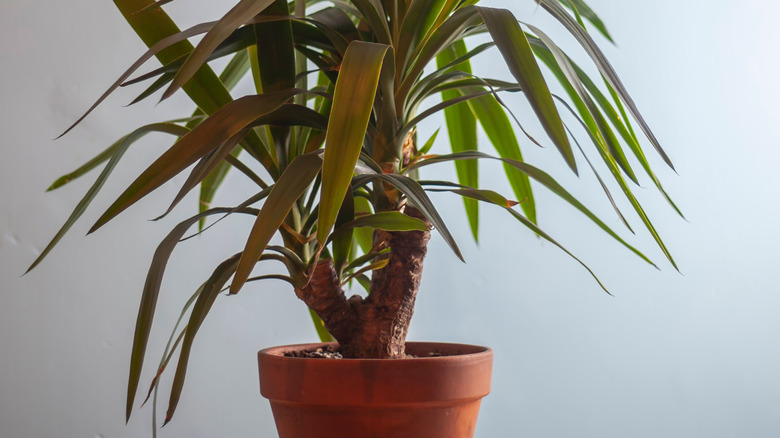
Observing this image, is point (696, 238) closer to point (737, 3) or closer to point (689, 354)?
point (689, 354)

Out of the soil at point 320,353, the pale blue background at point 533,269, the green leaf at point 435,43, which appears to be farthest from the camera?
the pale blue background at point 533,269

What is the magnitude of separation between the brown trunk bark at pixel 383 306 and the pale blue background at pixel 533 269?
57 cm

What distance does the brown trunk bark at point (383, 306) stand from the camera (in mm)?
752

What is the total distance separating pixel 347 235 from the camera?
734mm

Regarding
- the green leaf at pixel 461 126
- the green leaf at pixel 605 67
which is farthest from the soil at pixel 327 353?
the green leaf at pixel 605 67

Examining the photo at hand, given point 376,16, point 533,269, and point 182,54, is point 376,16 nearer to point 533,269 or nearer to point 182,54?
point 182,54

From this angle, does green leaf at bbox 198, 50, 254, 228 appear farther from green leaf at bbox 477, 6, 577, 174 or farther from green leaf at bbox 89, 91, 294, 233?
green leaf at bbox 477, 6, 577, 174

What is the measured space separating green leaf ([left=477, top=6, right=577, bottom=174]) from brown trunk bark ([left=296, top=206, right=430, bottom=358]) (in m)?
0.27

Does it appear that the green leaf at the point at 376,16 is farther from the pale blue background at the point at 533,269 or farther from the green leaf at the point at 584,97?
the pale blue background at the point at 533,269

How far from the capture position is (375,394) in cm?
64

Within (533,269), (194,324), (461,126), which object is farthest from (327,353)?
(533,269)

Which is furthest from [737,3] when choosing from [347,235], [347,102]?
[347,102]

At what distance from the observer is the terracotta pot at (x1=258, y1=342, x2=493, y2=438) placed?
2.10 ft

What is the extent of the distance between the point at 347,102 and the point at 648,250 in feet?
3.41
